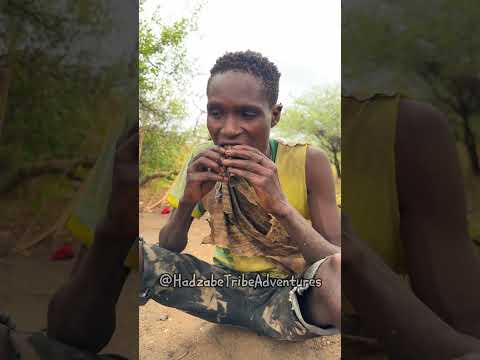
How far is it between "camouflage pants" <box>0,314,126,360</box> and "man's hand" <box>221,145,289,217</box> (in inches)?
60.3

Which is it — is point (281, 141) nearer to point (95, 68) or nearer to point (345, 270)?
point (345, 270)

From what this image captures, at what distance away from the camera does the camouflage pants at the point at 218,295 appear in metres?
2.51

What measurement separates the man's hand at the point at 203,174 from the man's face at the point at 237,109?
0.36ft

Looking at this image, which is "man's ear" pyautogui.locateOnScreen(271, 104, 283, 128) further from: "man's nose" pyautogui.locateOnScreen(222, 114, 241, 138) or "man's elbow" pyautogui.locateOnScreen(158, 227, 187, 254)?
"man's elbow" pyautogui.locateOnScreen(158, 227, 187, 254)

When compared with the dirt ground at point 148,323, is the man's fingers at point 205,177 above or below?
above

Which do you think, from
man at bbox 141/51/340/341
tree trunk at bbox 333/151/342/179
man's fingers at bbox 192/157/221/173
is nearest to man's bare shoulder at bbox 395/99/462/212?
tree trunk at bbox 333/151/342/179

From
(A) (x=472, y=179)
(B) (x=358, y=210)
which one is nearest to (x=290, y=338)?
→ (B) (x=358, y=210)

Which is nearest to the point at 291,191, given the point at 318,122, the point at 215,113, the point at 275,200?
the point at 275,200

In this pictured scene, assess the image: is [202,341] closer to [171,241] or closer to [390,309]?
[171,241]

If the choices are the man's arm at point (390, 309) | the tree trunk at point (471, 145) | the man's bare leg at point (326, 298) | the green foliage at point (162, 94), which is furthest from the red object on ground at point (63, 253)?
the tree trunk at point (471, 145)

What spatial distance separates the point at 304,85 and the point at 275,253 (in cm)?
118

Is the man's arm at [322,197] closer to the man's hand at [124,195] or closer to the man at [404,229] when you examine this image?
the man at [404,229]

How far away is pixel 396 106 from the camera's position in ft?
8.45

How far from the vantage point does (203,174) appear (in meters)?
2.50
